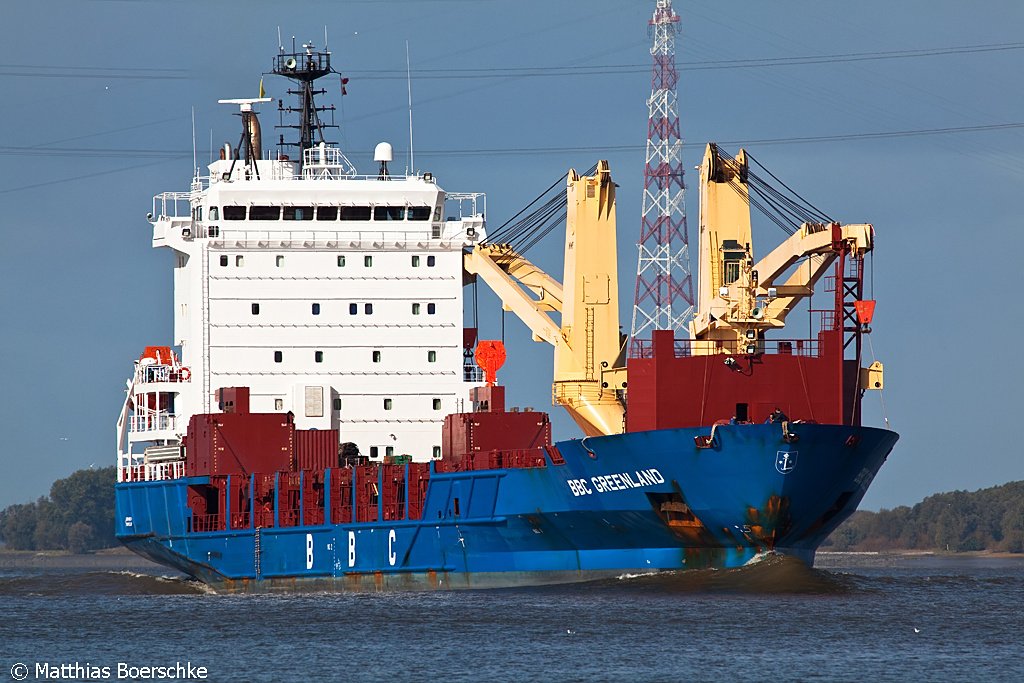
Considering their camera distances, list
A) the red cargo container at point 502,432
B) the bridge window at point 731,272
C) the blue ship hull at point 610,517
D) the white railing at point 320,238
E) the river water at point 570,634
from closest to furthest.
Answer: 1. the river water at point 570,634
2. the blue ship hull at point 610,517
3. the bridge window at point 731,272
4. the red cargo container at point 502,432
5. the white railing at point 320,238

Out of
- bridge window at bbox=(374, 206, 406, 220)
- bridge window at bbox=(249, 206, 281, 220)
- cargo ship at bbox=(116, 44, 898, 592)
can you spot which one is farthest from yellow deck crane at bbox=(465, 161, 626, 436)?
bridge window at bbox=(249, 206, 281, 220)

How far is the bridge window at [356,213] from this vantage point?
168 feet

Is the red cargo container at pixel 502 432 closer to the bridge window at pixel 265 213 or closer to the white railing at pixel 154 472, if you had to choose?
the bridge window at pixel 265 213

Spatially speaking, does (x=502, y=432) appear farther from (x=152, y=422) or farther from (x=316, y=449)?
(x=152, y=422)

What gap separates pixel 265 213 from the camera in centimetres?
5128

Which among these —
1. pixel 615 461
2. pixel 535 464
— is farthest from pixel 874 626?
pixel 535 464

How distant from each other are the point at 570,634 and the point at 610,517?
256 inches

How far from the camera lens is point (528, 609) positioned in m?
37.6

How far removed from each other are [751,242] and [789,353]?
4.76 meters

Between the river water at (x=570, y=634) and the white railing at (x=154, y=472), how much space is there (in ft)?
21.5

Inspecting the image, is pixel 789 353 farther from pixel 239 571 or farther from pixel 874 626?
pixel 239 571

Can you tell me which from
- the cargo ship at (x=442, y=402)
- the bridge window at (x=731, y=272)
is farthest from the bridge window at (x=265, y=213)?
the bridge window at (x=731, y=272)

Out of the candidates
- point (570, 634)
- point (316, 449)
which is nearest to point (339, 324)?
point (316, 449)

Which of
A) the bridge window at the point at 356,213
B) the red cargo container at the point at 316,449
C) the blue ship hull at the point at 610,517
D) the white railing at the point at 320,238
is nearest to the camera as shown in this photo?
the blue ship hull at the point at 610,517
